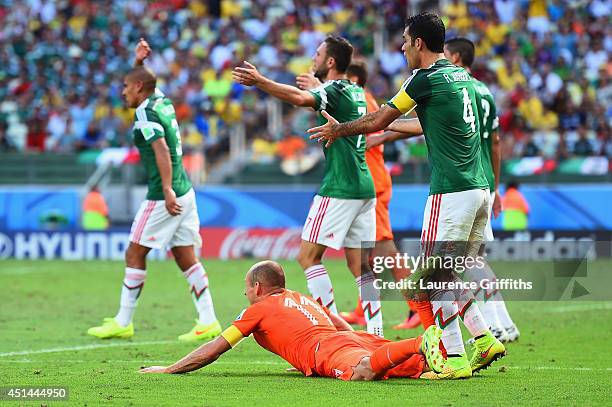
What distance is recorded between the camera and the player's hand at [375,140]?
411 inches

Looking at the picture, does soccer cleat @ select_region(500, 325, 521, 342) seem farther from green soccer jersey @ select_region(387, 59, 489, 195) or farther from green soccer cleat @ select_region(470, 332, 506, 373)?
green soccer jersey @ select_region(387, 59, 489, 195)

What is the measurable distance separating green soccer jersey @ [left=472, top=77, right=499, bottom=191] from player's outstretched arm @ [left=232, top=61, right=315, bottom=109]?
2141 millimetres

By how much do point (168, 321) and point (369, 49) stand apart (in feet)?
54.7

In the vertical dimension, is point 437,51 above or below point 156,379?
above

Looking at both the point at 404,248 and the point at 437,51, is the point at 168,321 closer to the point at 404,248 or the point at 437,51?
the point at 437,51

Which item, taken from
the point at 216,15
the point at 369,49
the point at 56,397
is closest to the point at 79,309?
the point at 56,397

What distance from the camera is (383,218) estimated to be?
1215 centimetres

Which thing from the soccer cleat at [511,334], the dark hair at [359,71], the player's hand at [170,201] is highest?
the dark hair at [359,71]

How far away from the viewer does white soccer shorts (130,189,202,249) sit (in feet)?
37.4

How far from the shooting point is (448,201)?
8188mm

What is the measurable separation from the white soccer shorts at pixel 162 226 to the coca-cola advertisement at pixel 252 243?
994 centimetres

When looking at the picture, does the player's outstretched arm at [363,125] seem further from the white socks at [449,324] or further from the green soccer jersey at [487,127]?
the green soccer jersey at [487,127]

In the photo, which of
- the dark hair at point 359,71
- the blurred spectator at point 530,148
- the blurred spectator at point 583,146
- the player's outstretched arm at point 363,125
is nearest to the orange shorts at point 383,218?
the dark hair at point 359,71

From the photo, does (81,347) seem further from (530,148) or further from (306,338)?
(530,148)
